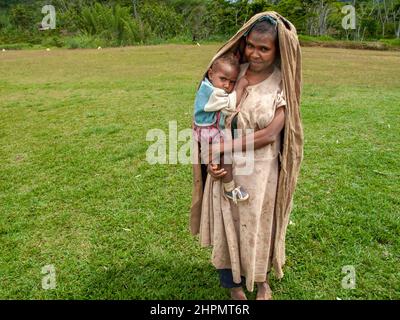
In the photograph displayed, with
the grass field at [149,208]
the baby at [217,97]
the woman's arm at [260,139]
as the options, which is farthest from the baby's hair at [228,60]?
the grass field at [149,208]

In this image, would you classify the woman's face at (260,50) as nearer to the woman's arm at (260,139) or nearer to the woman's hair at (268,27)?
the woman's hair at (268,27)

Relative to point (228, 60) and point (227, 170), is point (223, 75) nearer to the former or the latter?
point (228, 60)

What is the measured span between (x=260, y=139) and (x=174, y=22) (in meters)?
33.0

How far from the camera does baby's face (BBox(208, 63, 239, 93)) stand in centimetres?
159

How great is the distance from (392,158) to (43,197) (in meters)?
4.08

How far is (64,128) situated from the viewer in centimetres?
596

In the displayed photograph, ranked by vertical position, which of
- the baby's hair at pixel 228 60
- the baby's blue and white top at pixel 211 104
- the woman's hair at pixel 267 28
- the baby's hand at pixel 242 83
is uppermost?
the woman's hair at pixel 267 28

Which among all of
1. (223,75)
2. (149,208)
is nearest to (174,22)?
(149,208)

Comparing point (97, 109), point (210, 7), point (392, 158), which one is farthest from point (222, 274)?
point (210, 7)

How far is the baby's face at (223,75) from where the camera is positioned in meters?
1.59

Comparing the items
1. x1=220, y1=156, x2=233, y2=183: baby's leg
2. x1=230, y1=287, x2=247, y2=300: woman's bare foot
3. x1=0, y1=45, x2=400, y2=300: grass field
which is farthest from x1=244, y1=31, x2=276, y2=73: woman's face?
x1=0, y1=45, x2=400, y2=300: grass field

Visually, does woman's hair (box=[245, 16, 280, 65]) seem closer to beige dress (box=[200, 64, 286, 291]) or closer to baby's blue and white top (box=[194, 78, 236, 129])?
→ beige dress (box=[200, 64, 286, 291])

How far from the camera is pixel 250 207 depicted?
1.81 meters

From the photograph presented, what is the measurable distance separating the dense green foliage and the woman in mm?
26128
